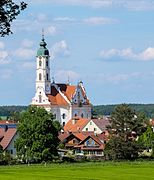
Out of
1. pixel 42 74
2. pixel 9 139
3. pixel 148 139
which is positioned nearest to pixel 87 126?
pixel 42 74

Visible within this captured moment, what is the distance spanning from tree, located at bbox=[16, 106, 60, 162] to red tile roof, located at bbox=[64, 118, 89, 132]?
142ft

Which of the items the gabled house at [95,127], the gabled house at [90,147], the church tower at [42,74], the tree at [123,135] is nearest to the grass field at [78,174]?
the tree at [123,135]

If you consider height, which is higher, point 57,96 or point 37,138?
point 57,96

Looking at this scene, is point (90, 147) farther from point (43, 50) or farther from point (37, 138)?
point (43, 50)

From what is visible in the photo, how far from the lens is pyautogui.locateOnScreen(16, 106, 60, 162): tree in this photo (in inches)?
3740

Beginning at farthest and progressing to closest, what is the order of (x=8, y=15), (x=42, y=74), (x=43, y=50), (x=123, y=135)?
(x=42, y=74)
(x=43, y=50)
(x=123, y=135)
(x=8, y=15)

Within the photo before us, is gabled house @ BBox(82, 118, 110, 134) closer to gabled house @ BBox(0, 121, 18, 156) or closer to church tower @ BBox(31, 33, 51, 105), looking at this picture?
church tower @ BBox(31, 33, 51, 105)

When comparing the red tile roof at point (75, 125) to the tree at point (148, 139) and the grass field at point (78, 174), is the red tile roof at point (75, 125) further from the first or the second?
the grass field at point (78, 174)

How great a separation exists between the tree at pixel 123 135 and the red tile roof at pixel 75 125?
39.4 metres

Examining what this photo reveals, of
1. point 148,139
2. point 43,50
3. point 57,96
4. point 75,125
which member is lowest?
point 148,139

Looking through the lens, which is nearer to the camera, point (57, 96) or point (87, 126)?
point (87, 126)

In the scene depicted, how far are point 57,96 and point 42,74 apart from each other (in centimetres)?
690

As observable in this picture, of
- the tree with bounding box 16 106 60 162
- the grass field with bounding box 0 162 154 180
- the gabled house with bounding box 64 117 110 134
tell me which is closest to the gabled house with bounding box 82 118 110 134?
the gabled house with bounding box 64 117 110 134

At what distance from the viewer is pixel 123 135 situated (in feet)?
328
